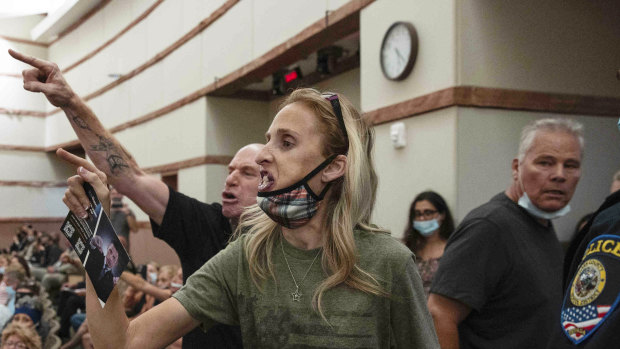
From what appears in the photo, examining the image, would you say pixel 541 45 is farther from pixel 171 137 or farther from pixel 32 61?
pixel 171 137

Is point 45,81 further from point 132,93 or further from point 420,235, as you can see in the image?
point 132,93

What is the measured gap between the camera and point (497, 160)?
3.94 metres

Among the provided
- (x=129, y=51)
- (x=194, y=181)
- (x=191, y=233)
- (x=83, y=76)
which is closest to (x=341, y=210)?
(x=191, y=233)

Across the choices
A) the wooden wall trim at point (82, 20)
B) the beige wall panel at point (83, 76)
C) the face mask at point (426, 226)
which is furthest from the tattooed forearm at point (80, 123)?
the beige wall panel at point (83, 76)

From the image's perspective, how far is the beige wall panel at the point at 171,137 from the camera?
8734 millimetres

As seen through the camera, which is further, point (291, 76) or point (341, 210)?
point (291, 76)

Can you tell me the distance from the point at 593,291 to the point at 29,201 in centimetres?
1826

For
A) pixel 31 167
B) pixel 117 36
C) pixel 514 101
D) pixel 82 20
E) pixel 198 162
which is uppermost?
pixel 82 20

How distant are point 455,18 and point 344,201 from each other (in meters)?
2.89

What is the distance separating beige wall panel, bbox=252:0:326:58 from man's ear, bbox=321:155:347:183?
444 centimetres

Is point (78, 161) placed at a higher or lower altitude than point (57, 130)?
lower

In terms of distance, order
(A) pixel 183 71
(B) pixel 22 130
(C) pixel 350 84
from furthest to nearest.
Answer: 1. (B) pixel 22 130
2. (A) pixel 183 71
3. (C) pixel 350 84

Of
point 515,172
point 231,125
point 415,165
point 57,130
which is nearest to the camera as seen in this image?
point 515,172

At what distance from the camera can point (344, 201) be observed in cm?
144
